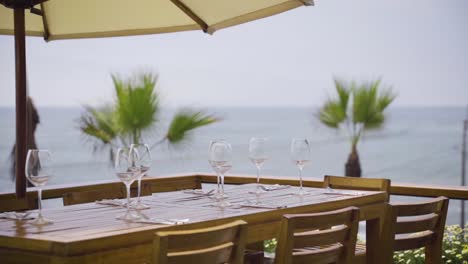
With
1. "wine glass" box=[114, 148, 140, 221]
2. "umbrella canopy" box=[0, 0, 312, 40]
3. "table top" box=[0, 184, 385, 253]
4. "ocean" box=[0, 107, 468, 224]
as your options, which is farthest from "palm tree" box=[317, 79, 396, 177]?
"ocean" box=[0, 107, 468, 224]

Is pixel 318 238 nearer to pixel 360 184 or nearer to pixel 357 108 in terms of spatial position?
pixel 360 184

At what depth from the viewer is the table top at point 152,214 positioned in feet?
8.85

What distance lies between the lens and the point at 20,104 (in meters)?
4.15

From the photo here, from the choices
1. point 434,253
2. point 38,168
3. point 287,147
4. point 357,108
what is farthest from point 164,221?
point 287,147

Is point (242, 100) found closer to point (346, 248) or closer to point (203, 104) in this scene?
Answer: point (203, 104)

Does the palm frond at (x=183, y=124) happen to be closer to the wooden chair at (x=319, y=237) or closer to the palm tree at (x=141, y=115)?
the palm tree at (x=141, y=115)

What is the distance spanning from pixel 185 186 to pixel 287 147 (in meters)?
38.9

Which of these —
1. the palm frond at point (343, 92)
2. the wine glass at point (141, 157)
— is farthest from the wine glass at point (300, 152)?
the palm frond at point (343, 92)

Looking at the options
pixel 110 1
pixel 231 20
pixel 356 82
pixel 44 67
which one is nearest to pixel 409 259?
pixel 231 20

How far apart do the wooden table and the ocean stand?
33530mm

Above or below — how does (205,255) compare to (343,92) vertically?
below

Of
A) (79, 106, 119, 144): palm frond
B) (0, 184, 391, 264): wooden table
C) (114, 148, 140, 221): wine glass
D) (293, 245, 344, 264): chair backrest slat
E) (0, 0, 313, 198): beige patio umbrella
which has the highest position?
(0, 0, 313, 198): beige patio umbrella

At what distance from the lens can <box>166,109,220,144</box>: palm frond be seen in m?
8.45

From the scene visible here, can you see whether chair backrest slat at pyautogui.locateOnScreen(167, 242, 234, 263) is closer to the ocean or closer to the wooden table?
the wooden table
